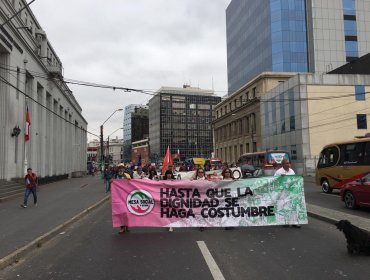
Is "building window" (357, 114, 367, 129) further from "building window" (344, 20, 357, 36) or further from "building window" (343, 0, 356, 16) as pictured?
"building window" (343, 0, 356, 16)

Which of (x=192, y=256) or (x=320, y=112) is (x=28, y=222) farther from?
(x=320, y=112)

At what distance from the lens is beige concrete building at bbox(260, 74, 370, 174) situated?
149 ft

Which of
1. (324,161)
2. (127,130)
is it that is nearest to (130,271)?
(324,161)

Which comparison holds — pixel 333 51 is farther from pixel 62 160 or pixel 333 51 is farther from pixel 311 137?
pixel 62 160

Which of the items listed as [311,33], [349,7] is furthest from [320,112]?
[349,7]

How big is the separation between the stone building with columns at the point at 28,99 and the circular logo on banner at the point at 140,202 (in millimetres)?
7531

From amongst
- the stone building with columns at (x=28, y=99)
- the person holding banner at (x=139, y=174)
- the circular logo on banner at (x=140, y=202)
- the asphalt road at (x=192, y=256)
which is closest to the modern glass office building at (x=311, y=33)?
the stone building with columns at (x=28, y=99)

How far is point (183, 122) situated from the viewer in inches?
5625

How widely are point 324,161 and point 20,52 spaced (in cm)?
2028

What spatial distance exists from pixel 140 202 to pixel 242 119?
64.7 meters

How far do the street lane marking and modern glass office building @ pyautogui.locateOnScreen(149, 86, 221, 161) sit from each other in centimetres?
12696

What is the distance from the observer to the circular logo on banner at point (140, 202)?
383 inches

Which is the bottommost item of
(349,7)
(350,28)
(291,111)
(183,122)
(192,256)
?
(192,256)

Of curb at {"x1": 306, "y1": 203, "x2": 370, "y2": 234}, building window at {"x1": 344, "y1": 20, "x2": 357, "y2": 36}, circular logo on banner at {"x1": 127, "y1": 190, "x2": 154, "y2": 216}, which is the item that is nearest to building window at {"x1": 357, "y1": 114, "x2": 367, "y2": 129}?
building window at {"x1": 344, "y1": 20, "x2": 357, "y2": 36}
